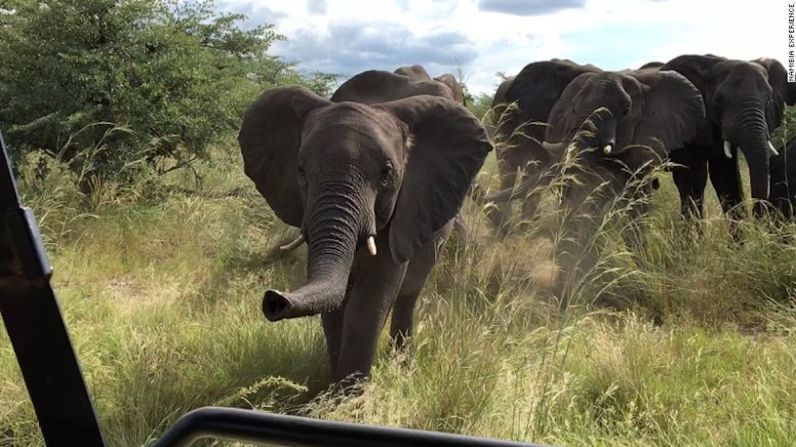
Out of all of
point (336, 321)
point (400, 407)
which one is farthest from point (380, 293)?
point (400, 407)

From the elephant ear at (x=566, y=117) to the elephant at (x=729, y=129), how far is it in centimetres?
119

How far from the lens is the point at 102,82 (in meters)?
8.36

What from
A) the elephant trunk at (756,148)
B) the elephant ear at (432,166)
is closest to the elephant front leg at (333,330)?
the elephant ear at (432,166)

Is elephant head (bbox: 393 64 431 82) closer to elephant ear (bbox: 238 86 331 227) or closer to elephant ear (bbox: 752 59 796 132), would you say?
elephant ear (bbox: 238 86 331 227)

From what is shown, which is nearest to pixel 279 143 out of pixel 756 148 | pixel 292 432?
pixel 292 432

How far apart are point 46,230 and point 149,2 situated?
3.25 m

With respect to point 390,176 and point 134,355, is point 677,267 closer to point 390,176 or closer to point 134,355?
point 390,176

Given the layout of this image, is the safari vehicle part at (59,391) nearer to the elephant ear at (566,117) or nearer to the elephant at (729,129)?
the elephant ear at (566,117)

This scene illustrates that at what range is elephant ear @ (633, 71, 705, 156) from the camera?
26.5 feet

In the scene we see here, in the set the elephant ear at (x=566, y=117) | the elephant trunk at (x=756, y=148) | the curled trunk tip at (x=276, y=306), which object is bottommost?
the elephant trunk at (x=756, y=148)

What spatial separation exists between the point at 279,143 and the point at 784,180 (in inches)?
233

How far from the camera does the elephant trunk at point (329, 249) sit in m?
3.24

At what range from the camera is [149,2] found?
913cm

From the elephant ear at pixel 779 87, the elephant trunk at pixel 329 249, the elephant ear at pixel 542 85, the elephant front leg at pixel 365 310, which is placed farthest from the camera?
the elephant ear at pixel 542 85
